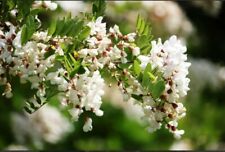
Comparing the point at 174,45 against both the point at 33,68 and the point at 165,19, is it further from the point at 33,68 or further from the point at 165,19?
the point at 165,19

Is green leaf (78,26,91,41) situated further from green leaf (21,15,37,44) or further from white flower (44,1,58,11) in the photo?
white flower (44,1,58,11)

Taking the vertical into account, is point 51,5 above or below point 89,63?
above

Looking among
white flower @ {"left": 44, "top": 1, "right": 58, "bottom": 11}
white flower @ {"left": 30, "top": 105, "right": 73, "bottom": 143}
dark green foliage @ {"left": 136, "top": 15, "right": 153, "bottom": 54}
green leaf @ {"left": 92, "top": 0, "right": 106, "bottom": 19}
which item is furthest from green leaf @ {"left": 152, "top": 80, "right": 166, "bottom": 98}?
white flower @ {"left": 30, "top": 105, "right": 73, "bottom": 143}

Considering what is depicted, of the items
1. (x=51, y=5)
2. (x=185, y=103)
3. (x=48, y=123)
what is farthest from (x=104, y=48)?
(x=185, y=103)

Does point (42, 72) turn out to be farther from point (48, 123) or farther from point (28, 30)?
point (48, 123)

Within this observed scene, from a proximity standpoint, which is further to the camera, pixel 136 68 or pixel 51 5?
pixel 51 5

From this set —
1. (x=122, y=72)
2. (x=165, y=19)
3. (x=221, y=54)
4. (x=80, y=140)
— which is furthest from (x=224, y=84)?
(x=122, y=72)
